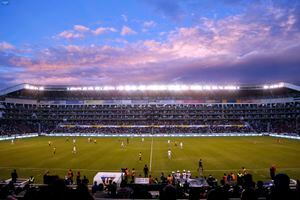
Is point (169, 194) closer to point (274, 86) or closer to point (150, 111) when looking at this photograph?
point (150, 111)

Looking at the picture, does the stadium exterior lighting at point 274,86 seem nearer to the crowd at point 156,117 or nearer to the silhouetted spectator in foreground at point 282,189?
the crowd at point 156,117

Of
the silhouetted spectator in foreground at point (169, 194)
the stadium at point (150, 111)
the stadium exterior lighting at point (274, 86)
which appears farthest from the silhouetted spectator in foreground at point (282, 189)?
the stadium exterior lighting at point (274, 86)

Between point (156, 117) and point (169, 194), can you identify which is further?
point (156, 117)

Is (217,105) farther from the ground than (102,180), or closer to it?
farther from the ground

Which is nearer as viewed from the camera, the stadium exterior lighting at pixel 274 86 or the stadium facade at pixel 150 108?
the stadium facade at pixel 150 108

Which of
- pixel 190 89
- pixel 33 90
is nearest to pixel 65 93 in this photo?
pixel 33 90

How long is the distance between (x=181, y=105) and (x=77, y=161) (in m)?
82.2

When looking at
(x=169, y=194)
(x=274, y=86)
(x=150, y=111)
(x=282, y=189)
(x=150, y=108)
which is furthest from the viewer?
(x=150, y=108)

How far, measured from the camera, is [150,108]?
388ft

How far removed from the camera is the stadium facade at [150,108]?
105438 mm

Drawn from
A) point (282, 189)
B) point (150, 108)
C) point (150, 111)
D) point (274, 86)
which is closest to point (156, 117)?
point (150, 111)

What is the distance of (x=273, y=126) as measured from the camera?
347 ft

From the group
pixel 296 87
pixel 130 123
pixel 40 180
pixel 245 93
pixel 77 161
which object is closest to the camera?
pixel 40 180

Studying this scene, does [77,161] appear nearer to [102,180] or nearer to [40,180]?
[40,180]
